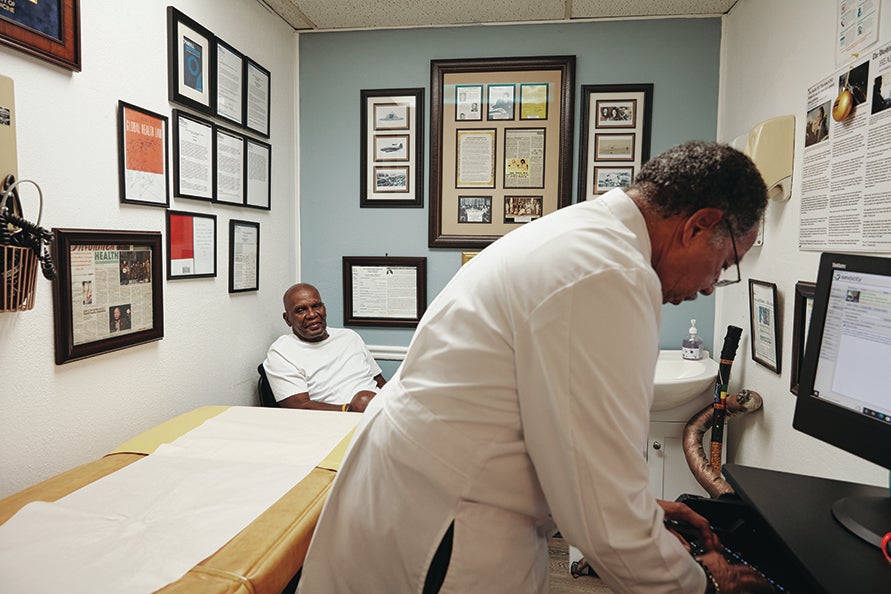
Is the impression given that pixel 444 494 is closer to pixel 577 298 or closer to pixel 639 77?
pixel 577 298

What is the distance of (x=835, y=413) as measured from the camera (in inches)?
43.8

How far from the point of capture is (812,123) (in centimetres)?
192

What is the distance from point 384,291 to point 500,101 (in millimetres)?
1261

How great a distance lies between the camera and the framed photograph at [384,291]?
3.28 m

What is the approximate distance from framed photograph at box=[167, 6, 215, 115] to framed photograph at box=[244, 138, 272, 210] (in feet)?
1.30

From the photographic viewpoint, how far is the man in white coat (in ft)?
2.90

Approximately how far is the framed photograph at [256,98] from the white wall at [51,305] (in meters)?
0.11

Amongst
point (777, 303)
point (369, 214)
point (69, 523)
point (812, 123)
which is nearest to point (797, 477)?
point (777, 303)

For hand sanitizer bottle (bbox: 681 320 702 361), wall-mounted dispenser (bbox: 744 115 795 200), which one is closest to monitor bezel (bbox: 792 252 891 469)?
wall-mounted dispenser (bbox: 744 115 795 200)

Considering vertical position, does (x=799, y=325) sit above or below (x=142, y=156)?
below

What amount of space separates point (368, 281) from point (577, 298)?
2.54 meters

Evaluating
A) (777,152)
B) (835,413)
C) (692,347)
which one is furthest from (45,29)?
(692,347)

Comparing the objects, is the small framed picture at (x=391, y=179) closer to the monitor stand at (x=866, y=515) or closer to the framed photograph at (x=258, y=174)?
the framed photograph at (x=258, y=174)

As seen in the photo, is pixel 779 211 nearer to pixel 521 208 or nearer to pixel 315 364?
pixel 521 208
